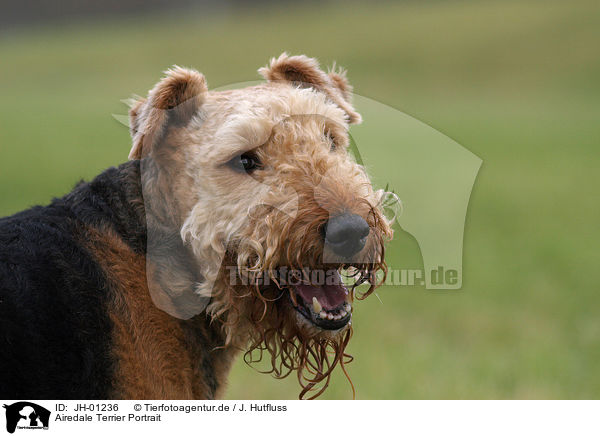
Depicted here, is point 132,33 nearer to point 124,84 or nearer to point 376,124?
point 124,84

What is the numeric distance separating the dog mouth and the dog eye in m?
0.57

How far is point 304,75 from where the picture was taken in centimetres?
340

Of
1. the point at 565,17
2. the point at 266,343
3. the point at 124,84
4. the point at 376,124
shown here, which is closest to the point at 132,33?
the point at 124,84

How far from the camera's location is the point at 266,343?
292 cm

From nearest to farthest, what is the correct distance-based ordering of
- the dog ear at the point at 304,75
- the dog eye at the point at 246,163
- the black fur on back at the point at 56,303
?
the black fur on back at the point at 56,303
the dog eye at the point at 246,163
the dog ear at the point at 304,75

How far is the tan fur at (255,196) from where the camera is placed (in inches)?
105

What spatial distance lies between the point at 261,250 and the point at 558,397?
2994 millimetres

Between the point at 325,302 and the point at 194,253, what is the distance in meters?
0.63

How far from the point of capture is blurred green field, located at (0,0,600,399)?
17.8 feet

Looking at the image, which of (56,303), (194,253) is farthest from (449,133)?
(56,303)

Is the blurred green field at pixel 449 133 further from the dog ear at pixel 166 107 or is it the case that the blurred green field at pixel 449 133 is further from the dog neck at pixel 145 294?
the dog neck at pixel 145 294
